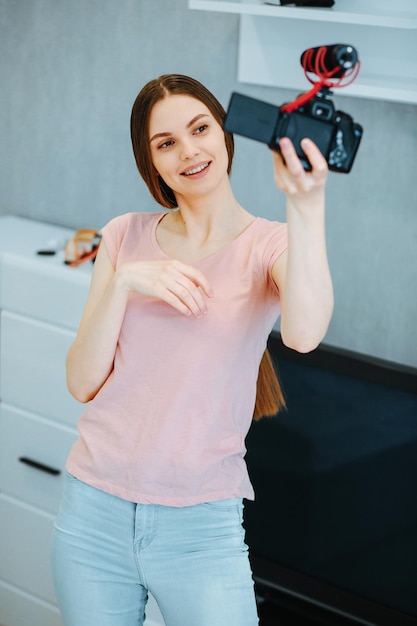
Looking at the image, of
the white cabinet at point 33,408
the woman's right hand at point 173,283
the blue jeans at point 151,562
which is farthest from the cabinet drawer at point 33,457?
the woman's right hand at point 173,283

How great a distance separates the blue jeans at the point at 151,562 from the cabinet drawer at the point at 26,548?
3.12 feet

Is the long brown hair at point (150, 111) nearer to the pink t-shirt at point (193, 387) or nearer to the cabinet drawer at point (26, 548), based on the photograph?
the pink t-shirt at point (193, 387)

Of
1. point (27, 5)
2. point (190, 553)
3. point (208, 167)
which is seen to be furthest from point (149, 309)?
point (27, 5)

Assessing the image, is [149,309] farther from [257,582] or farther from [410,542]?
[257,582]

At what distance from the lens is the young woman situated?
4.31 ft

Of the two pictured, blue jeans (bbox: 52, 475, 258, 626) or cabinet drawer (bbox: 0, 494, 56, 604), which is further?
cabinet drawer (bbox: 0, 494, 56, 604)

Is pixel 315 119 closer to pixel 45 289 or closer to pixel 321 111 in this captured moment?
pixel 321 111

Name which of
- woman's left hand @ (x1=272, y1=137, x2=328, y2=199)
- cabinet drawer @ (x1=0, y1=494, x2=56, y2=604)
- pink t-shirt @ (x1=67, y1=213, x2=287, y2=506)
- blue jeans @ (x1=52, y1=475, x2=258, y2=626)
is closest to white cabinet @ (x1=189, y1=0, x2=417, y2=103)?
pink t-shirt @ (x1=67, y1=213, x2=287, y2=506)

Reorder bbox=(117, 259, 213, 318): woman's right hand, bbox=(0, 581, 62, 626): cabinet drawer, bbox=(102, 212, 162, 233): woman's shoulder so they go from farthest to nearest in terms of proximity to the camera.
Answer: bbox=(0, 581, 62, 626): cabinet drawer, bbox=(102, 212, 162, 233): woman's shoulder, bbox=(117, 259, 213, 318): woman's right hand

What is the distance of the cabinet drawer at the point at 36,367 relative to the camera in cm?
218

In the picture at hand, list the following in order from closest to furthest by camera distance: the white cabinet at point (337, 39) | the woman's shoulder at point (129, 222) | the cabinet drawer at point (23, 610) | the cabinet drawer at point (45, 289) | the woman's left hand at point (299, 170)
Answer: the woman's left hand at point (299, 170), the woman's shoulder at point (129, 222), the white cabinet at point (337, 39), the cabinet drawer at point (45, 289), the cabinet drawer at point (23, 610)

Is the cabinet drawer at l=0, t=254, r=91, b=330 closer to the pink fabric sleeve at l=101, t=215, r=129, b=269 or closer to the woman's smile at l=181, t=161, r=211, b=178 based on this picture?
the pink fabric sleeve at l=101, t=215, r=129, b=269

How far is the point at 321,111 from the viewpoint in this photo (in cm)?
104

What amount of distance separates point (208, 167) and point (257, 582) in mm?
1067
